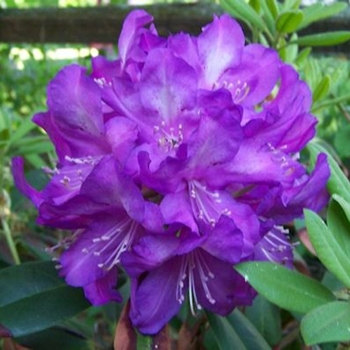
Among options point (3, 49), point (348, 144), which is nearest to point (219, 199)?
point (348, 144)

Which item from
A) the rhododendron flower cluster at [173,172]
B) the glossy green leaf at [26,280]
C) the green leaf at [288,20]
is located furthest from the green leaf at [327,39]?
Result: the glossy green leaf at [26,280]

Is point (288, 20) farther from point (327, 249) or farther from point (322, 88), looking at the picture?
point (327, 249)

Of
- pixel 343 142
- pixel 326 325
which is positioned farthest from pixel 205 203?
pixel 343 142

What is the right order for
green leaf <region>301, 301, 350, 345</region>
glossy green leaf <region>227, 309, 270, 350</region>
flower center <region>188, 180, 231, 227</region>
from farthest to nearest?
glossy green leaf <region>227, 309, 270, 350</region> → flower center <region>188, 180, 231, 227</region> → green leaf <region>301, 301, 350, 345</region>

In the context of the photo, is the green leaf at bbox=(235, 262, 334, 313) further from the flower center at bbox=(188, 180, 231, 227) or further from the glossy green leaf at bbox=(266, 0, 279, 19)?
the glossy green leaf at bbox=(266, 0, 279, 19)

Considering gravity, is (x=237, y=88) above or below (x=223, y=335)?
above

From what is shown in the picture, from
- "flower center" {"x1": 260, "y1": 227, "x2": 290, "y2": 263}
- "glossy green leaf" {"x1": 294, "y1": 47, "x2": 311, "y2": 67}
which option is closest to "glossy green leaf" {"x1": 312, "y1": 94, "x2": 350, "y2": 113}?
"glossy green leaf" {"x1": 294, "y1": 47, "x2": 311, "y2": 67}
